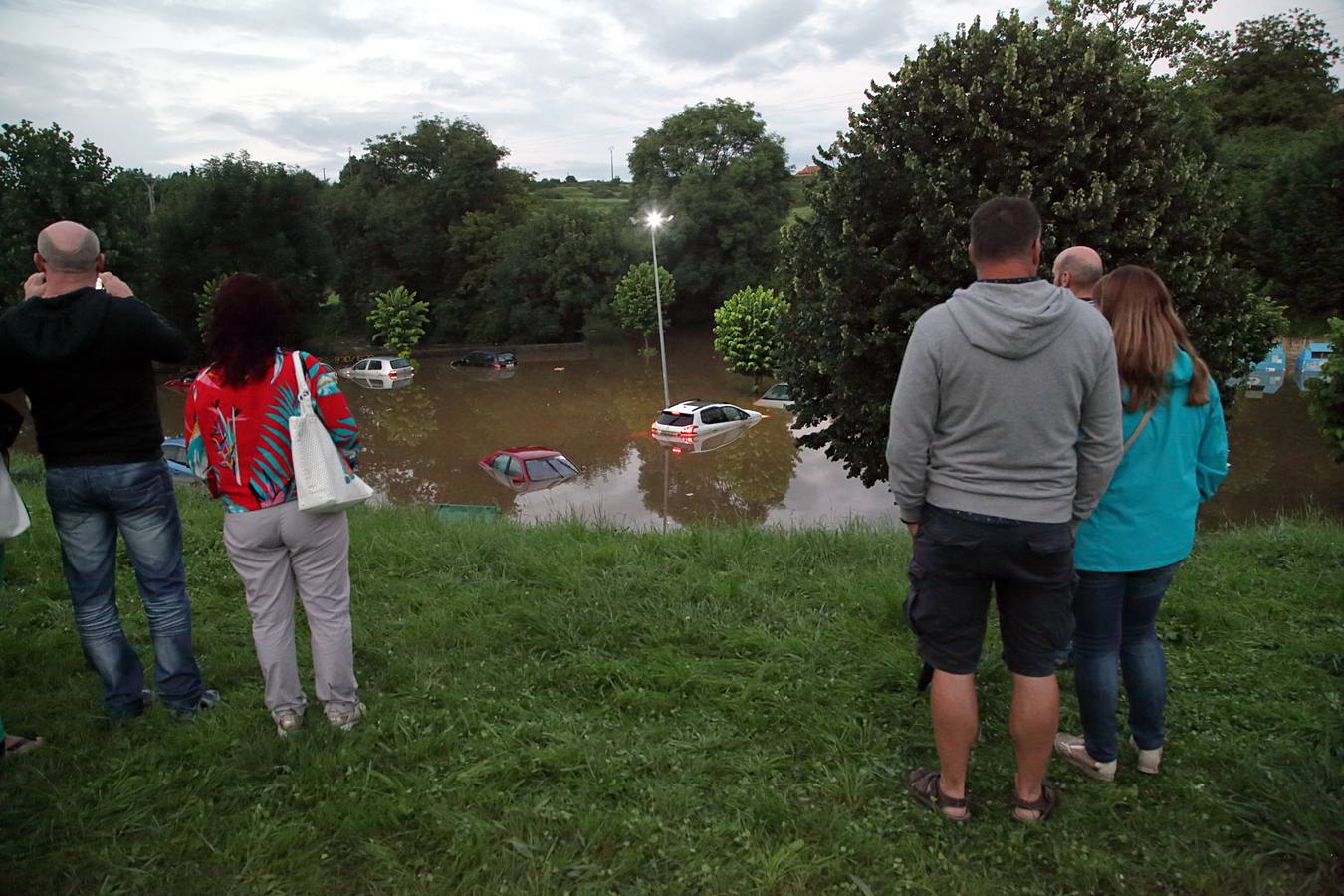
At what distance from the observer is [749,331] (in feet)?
116

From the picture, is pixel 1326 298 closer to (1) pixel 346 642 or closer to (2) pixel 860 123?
(2) pixel 860 123

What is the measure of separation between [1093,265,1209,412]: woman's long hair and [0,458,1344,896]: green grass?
1333 millimetres

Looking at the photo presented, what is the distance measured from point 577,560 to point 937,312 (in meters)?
3.38

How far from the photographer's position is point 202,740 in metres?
3.31

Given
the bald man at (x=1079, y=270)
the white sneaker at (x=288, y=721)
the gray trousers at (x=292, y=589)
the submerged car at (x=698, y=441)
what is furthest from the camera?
the submerged car at (x=698, y=441)

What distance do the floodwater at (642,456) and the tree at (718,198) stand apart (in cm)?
1063

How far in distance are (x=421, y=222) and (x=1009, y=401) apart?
55.6 metres

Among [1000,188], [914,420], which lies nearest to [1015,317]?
[914,420]

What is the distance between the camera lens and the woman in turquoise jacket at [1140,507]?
2.89m

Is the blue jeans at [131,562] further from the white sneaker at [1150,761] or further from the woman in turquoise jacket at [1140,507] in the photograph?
the white sneaker at [1150,761]

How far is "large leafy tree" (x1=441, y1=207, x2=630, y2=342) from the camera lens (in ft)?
161

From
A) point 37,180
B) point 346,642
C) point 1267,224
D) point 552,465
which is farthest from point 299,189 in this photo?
point 346,642

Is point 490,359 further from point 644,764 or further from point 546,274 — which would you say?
point 644,764

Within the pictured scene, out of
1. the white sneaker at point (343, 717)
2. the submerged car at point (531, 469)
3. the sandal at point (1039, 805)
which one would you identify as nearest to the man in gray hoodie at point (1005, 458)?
the sandal at point (1039, 805)
